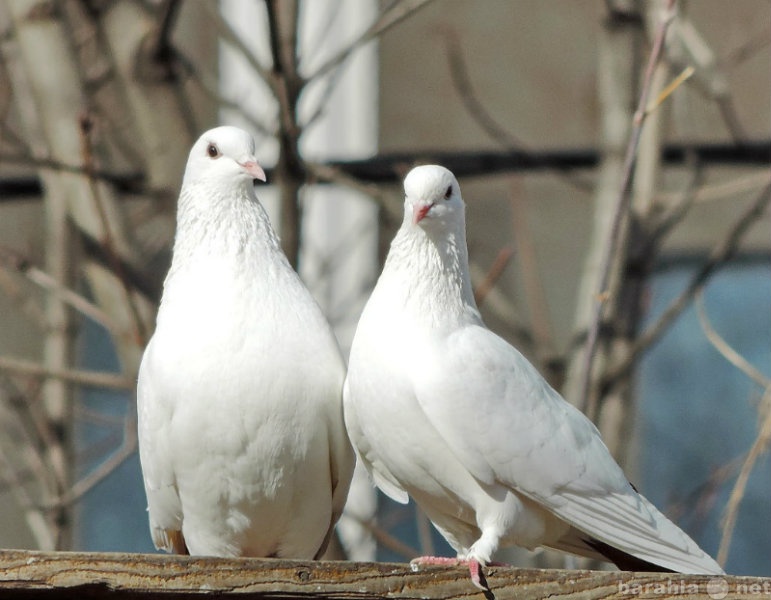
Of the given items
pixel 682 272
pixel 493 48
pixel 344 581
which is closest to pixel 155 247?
pixel 493 48

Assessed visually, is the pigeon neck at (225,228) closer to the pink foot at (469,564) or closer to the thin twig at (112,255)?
the thin twig at (112,255)

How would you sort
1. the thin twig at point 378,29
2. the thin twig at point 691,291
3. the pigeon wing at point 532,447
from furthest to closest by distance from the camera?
the thin twig at point 691,291 < the thin twig at point 378,29 < the pigeon wing at point 532,447

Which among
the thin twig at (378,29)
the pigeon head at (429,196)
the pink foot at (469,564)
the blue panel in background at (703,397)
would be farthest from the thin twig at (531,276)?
the blue panel in background at (703,397)

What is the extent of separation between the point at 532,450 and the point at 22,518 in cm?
452

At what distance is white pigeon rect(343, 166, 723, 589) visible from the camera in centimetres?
257

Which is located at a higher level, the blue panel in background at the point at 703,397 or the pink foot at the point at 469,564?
the pink foot at the point at 469,564

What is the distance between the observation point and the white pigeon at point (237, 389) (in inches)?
A: 104

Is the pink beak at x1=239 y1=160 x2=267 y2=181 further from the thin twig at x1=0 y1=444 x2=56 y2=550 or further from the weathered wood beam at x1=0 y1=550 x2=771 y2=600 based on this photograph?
the thin twig at x1=0 y1=444 x2=56 y2=550

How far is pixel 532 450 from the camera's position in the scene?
2.65 m

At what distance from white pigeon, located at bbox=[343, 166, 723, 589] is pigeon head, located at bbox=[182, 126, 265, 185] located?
0.36 meters

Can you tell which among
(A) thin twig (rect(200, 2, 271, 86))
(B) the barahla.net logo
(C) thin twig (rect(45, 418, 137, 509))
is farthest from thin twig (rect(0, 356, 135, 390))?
(B) the barahla.net logo

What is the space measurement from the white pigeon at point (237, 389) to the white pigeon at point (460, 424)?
0.11m

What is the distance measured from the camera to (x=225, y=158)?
9.30ft

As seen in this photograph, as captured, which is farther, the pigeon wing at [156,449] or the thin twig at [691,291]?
the thin twig at [691,291]
